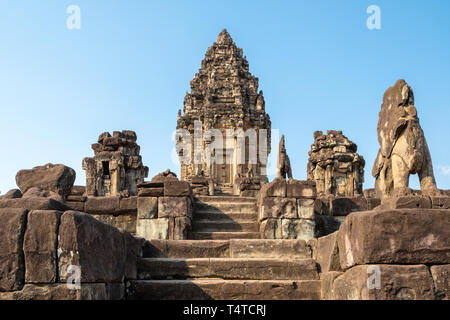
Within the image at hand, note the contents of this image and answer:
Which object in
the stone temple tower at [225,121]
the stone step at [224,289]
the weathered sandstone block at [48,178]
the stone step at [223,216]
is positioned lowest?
the stone step at [224,289]

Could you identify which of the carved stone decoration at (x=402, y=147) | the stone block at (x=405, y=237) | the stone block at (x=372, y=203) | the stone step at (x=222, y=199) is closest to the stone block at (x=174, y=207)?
the stone step at (x=222, y=199)

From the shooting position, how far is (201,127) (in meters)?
31.6

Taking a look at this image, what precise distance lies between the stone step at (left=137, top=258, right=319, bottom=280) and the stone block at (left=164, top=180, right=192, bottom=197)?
3283 millimetres

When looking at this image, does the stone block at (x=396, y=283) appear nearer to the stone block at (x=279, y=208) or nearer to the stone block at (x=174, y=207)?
the stone block at (x=279, y=208)

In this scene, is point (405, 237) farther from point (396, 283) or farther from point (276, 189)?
point (276, 189)

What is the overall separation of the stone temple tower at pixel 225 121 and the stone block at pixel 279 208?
705 inches

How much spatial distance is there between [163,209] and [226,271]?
11.6 feet

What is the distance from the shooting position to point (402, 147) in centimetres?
716

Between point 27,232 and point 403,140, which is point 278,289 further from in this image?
point 403,140

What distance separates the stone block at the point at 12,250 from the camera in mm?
3434

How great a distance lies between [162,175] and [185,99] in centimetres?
2451

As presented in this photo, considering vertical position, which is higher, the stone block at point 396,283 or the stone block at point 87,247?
the stone block at point 87,247

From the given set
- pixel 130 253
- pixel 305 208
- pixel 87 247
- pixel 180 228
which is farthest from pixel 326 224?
pixel 87 247

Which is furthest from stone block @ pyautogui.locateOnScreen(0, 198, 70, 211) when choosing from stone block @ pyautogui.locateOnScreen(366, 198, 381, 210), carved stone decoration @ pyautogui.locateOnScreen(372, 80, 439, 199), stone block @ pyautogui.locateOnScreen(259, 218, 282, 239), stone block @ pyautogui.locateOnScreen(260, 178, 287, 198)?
stone block @ pyautogui.locateOnScreen(366, 198, 381, 210)
